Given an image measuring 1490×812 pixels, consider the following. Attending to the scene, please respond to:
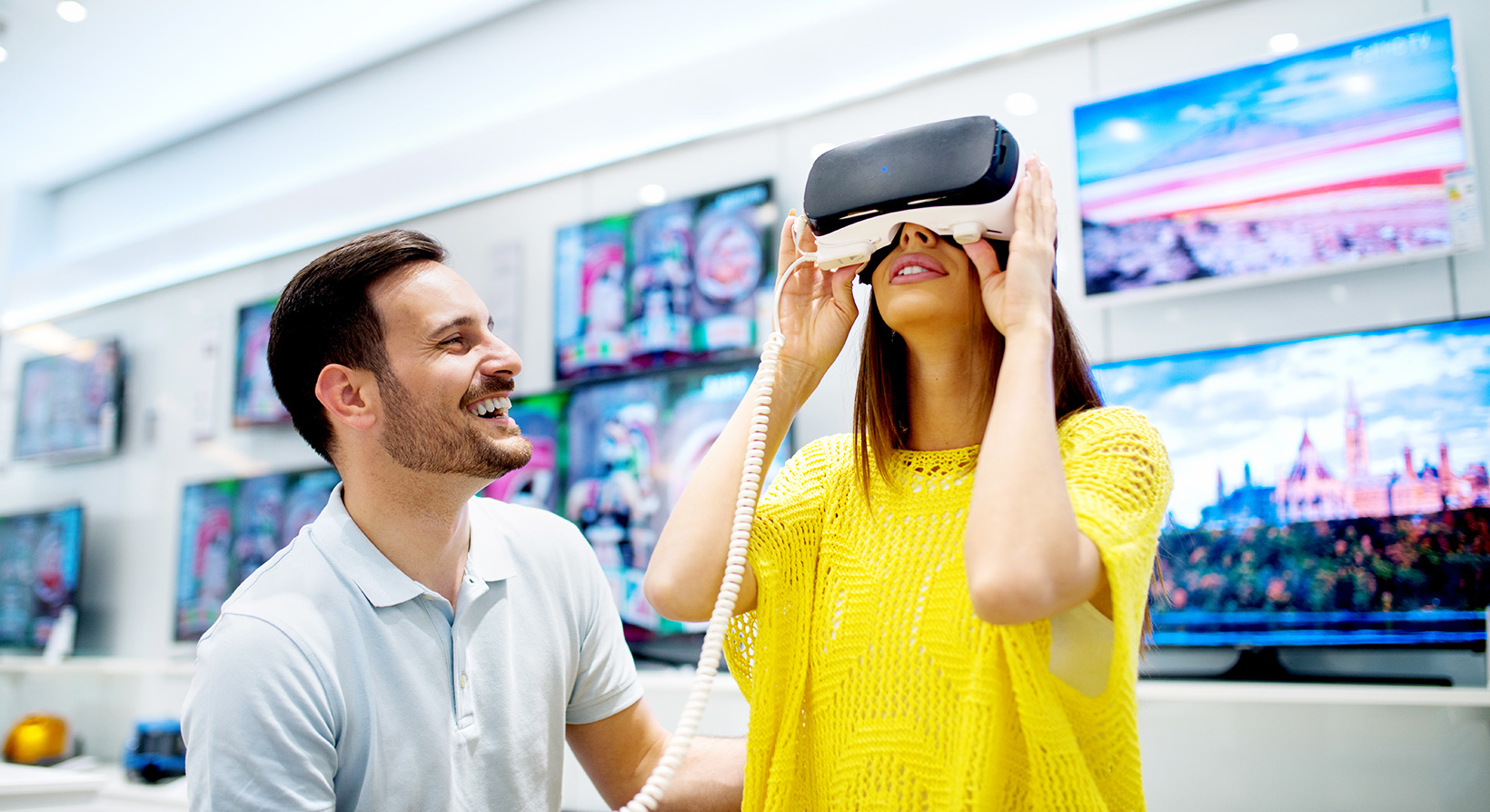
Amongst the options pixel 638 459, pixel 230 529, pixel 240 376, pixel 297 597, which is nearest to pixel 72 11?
pixel 240 376

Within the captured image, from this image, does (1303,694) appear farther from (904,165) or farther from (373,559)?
(373,559)

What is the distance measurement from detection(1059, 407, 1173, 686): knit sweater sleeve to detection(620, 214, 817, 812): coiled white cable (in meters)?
0.32

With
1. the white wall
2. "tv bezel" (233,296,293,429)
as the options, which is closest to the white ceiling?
the white wall

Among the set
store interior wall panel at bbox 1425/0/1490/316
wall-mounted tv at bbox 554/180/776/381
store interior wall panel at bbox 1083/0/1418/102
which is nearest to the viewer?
store interior wall panel at bbox 1425/0/1490/316

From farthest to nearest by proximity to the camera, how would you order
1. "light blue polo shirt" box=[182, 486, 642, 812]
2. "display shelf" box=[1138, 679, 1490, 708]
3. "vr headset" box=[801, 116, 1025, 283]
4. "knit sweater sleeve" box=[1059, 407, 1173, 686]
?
"display shelf" box=[1138, 679, 1490, 708] → "light blue polo shirt" box=[182, 486, 642, 812] → "vr headset" box=[801, 116, 1025, 283] → "knit sweater sleeve" box=[1059, 407, 1173, 686]

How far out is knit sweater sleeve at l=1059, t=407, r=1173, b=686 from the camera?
2.68 feet

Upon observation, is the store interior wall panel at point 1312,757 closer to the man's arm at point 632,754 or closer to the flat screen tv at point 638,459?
the man's arm at point 632,754

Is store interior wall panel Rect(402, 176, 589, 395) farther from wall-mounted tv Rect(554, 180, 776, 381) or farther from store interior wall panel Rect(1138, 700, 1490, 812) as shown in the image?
store interior wall panel Rect(1138, 700, 1490, 812)

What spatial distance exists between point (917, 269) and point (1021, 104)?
1797 millimetres

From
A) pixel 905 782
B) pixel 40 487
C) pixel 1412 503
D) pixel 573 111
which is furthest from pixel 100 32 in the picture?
pixel 1412 503

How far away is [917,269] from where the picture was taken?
1.00m

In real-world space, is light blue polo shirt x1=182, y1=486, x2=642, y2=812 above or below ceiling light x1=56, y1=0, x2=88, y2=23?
below

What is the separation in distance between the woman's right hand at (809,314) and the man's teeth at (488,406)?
1.85ft

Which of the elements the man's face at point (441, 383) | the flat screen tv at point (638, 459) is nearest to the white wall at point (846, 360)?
the flat screen tv at point (638, 459)
